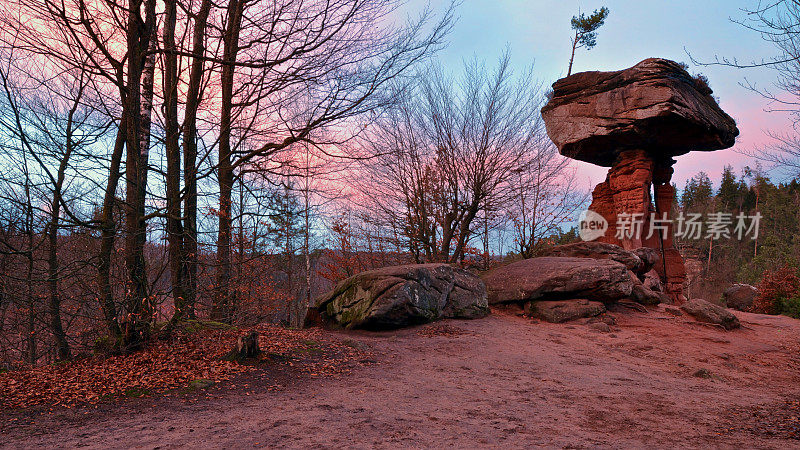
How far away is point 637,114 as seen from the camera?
543 inches

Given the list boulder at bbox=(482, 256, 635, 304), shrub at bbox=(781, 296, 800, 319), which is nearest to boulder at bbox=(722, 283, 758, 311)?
shrub at bbox=(781, 296, 800, 319)

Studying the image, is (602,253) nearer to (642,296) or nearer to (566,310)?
(642,296)

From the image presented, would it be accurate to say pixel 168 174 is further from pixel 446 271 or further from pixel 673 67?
pixel 673 67

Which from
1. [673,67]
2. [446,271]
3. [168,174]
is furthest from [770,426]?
[673,67]

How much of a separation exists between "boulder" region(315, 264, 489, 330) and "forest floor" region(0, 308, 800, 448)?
2.41 ft

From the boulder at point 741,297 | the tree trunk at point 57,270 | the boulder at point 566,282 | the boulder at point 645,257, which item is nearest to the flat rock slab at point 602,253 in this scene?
the boulder at point 645,257

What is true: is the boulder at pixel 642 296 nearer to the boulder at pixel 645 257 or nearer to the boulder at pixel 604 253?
the boulder at pixel 604 253

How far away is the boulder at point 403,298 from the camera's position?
8.74m

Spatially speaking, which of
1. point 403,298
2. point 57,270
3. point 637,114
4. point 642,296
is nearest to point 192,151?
point 57,270

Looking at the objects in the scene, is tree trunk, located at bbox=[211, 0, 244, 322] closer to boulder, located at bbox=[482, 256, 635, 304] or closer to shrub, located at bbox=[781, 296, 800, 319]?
boulder, located at bbox=[482, 256, 635, 304]

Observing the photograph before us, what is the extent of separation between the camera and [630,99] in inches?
553

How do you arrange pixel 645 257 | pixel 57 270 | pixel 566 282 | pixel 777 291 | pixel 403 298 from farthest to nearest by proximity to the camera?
pixel 777 291, pixel 645 257, pixel 566 282, pixel 403 298, pixel 57 270

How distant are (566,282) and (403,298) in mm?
4178

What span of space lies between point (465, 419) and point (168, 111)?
538cm
